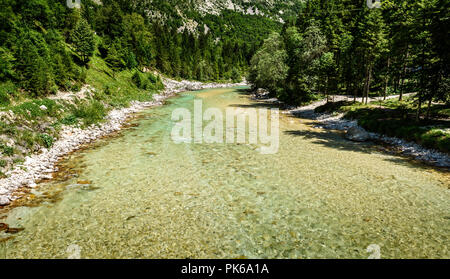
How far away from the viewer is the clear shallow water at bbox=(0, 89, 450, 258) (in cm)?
757

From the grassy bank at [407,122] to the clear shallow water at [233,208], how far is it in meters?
3.41

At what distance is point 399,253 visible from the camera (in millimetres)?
7352

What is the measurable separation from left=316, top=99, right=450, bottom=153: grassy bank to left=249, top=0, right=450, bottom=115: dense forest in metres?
1.68

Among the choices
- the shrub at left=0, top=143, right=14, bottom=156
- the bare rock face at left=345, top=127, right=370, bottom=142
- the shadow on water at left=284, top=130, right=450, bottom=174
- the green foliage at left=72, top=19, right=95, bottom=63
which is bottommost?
the shadow on water at left=284, top=130, right=450, bottom=174

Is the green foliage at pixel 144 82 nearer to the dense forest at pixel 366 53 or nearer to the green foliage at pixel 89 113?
the dense forest at pixel 366 53

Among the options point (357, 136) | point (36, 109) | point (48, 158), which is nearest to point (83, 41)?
point (36, 109)

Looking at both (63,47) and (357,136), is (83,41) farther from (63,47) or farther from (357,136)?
(357,136)

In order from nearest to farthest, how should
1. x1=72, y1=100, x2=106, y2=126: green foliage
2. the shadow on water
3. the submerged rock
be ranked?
the submerged rock → the shadow on water → x1=72, y1=100, x2=106, y2=126: green foliage

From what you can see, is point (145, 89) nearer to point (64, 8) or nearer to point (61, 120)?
Result: point (64, 8)

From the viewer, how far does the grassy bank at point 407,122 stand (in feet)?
54.4

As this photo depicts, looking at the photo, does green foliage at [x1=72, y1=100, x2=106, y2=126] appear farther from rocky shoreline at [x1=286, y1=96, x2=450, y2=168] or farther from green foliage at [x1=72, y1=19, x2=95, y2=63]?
rocky shoreline at [x1=286, y1=96, x2=450, y2=168]

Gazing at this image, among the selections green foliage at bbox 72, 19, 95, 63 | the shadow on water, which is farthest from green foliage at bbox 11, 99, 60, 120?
the shadow on water

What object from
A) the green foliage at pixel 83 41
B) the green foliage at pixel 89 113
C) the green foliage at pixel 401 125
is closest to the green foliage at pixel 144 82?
the green foliage at pixel 83 41

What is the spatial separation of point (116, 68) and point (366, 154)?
149ft
